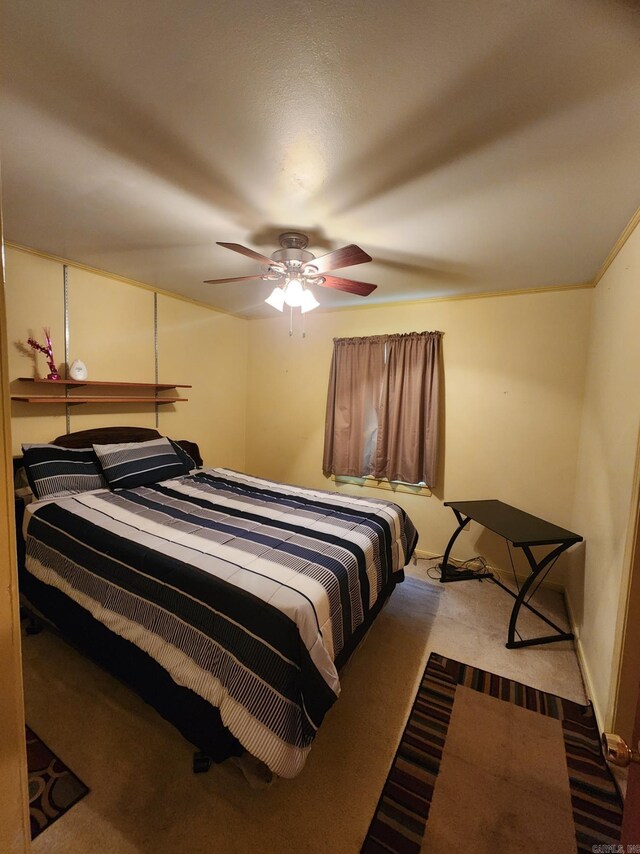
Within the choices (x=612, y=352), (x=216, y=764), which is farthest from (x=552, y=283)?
(x=216, y=764)

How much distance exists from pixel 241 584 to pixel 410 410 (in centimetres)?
238

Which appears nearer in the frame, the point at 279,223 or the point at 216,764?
the point at 216,764

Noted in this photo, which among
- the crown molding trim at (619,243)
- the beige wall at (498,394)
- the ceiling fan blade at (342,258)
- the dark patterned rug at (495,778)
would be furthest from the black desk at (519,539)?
the ceiling fan blade at (342,258)

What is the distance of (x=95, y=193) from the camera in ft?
5.59

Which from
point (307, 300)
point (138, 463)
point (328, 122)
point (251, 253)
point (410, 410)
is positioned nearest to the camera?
point (328, 122)

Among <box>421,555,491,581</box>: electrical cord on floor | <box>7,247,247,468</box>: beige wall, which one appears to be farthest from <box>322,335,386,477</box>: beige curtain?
<box>7,247,247,468</box>: beige wall

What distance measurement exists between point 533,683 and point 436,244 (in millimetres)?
2612

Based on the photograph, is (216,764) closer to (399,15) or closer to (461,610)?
(461,610)

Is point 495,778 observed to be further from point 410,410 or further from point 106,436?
point 106,436

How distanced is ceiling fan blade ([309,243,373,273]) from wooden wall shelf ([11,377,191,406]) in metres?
1.97

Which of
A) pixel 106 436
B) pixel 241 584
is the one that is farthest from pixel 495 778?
pixel 106 436

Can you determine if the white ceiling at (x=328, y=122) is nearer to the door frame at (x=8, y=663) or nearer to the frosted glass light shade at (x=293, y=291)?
the frosted glass light shade at (x=293, y=291)

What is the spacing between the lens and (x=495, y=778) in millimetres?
1407

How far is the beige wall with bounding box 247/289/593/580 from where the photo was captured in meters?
2.75
